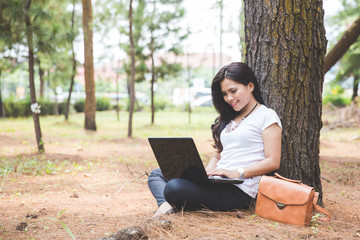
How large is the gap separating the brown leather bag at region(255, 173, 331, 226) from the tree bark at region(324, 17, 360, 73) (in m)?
2.71

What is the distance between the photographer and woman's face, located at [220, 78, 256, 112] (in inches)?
110

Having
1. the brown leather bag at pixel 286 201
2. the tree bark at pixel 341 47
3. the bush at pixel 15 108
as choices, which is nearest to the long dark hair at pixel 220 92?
the brown leather bag at pixel 286 201

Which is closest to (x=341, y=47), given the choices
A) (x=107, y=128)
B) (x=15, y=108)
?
(x=107, y=128)

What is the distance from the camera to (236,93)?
279 centimetres

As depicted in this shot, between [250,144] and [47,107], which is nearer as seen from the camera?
[250,144]

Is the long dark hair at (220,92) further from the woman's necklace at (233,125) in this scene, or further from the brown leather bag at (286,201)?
the brown leather bag at (286,201)

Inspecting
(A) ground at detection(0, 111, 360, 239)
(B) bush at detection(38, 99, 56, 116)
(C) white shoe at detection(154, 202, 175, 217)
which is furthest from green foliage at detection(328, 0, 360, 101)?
(B) bush at detection(38, 99, 56, 116)

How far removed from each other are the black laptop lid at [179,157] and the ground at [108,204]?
0.32 m

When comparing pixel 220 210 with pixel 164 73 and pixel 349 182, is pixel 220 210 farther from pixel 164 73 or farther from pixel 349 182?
pixel 164 73

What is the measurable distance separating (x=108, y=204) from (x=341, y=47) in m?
3.76

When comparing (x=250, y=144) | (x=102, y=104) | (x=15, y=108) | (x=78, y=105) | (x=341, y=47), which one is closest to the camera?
(x=250, y=144)

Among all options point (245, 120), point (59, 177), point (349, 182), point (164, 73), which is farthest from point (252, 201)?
point (164, 73)

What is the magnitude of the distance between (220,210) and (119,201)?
1351 mm

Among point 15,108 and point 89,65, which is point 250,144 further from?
point 15,108
